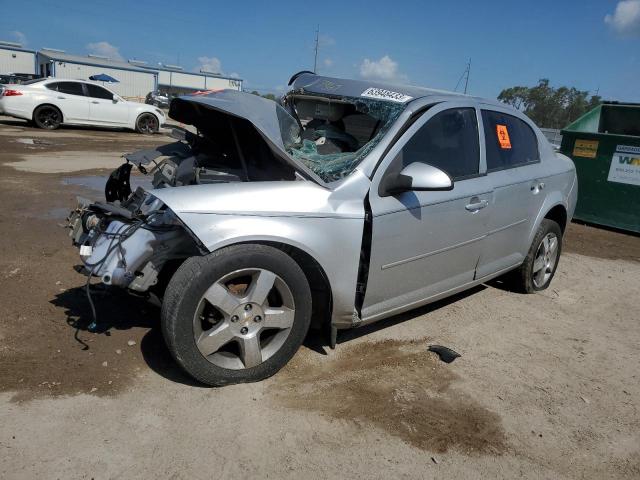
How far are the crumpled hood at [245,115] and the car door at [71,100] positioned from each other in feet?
48.7

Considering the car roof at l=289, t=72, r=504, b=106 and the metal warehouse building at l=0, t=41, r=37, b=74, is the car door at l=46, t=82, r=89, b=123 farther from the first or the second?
the metal warehouse building at l=0, t=41, r=37, b=74

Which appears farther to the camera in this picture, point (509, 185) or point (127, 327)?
point (509, 185)

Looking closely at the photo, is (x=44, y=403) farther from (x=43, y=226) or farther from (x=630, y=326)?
(x=630, y=326)

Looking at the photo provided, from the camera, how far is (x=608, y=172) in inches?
327

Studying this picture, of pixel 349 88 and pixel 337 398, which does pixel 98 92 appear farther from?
pixel 337 398

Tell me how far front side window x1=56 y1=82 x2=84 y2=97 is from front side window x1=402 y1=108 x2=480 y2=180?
16.2 meters

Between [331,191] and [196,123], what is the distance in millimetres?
1606

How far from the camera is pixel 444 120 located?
380 cm

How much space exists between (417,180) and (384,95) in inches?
36.3

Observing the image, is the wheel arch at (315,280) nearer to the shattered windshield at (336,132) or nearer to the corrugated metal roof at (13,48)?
the shattered windshield at (336,132)

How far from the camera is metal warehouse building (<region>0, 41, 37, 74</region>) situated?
47.1 m

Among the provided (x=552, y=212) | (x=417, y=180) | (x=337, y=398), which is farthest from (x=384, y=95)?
(x=552, y=212)

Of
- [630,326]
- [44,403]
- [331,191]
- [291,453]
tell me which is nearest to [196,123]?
[331,191]

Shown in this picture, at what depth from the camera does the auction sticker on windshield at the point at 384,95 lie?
373 centimetres
